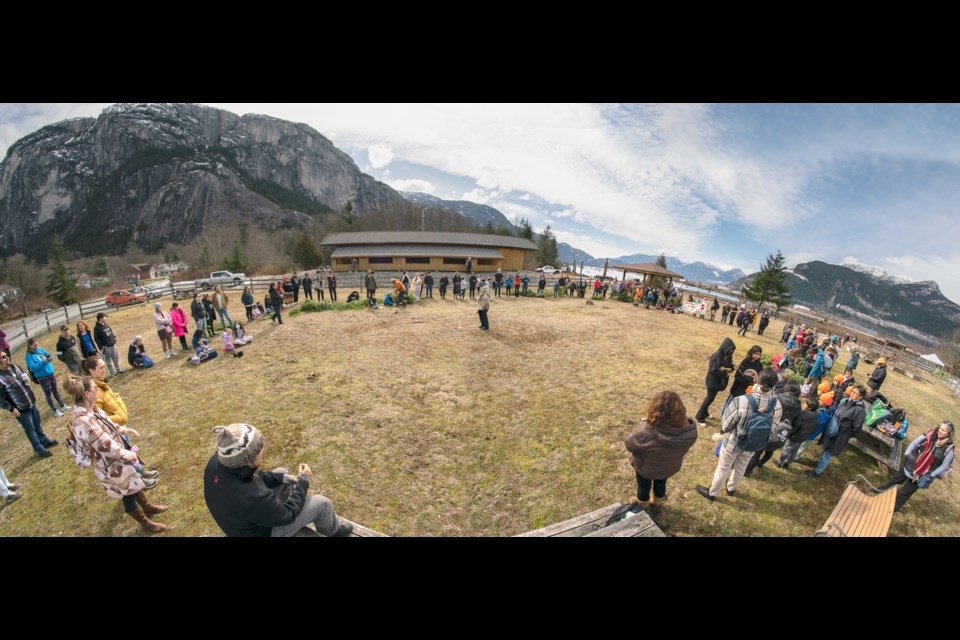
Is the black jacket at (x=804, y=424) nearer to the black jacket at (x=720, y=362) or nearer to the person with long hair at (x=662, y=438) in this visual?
the black jacket at (x=720, y=362)

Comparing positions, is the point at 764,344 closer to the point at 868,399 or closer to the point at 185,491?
the point at 868,399

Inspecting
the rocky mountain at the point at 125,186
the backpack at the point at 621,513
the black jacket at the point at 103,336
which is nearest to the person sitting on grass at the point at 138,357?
the black jacket at the point at 103,336

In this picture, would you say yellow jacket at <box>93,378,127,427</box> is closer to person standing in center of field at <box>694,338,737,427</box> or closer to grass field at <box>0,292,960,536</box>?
grass field at <box>0,292,960,536</box>

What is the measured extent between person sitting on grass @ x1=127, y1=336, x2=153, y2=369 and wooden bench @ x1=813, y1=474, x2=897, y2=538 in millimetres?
14581

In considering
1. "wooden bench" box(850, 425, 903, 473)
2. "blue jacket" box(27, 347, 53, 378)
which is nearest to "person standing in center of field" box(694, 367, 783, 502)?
"wooden bench" box(850, 425, 903, 473)

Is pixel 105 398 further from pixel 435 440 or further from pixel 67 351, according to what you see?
pixel 435 440

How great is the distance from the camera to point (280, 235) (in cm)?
6544

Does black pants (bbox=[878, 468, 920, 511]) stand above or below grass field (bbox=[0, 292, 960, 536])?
above

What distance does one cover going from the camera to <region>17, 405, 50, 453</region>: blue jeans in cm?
568

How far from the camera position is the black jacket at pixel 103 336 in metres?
8.00

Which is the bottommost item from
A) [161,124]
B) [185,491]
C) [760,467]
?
[185,491]

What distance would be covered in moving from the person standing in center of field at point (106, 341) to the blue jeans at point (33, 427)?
9.07 ft
